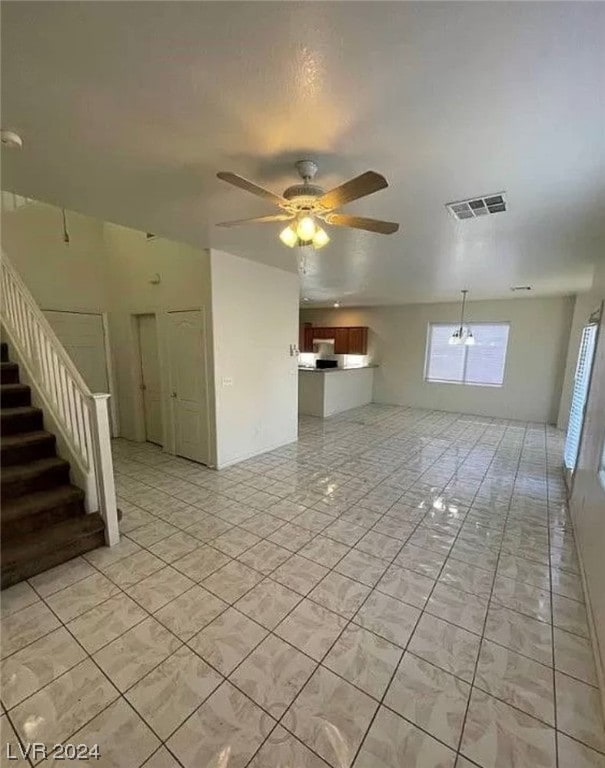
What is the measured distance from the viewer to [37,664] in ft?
5.44

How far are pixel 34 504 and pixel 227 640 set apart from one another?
5.69ft

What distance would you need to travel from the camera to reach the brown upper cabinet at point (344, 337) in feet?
28.8

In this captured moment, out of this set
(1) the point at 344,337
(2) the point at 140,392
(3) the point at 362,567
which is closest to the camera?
(3) the point at 362,567

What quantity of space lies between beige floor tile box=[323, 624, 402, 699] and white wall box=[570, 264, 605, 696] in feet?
3.27

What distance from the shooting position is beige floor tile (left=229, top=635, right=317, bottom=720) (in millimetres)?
1518

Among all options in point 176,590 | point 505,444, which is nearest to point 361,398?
point 505,444

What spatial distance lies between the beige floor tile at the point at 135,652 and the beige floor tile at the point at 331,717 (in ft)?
2.43

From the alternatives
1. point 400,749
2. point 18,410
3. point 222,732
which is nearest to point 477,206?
point 400,749

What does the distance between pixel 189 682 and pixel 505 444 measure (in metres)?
5.56

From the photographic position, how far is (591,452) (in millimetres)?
2750

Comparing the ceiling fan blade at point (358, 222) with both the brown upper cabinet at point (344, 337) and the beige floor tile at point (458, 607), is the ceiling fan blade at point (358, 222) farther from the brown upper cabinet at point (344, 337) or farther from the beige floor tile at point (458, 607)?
the brown upper cabinet at point (344, 337)

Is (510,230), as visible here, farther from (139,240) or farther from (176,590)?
(139,240)

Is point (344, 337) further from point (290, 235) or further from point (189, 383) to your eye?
point (290, 235)

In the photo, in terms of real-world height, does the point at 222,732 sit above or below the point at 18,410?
below
